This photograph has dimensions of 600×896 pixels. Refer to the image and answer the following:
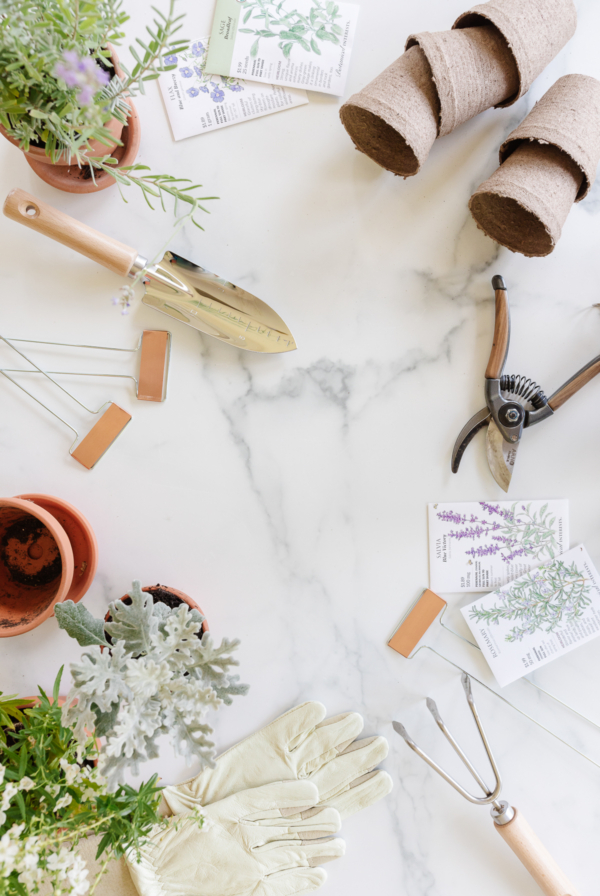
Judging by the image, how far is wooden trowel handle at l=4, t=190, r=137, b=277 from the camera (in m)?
0.78

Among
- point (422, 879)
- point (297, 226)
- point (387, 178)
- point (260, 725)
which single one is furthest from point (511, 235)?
point (422, 879)

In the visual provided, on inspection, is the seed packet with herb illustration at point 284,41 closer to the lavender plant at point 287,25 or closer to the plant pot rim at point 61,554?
the lavender plant at point 287,25

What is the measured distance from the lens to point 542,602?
900 millimetres

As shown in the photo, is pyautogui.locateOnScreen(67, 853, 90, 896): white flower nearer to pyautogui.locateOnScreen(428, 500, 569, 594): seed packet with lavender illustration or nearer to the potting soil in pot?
the potting soil in pot

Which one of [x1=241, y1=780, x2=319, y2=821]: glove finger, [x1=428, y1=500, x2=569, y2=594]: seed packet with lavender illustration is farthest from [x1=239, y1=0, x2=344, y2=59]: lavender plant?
[x1=241, y1=780, x2=319, y2=821]: glove finger

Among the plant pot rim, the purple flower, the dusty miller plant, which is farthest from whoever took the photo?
the plant pot rim

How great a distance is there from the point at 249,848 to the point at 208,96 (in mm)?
1140

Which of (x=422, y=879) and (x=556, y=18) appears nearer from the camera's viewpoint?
(x=556, y=18)

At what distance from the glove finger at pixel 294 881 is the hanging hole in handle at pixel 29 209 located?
103 centimetres

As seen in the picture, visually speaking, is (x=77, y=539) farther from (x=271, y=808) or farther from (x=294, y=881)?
(x=294, y=881)

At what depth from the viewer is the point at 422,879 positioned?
3.04ft

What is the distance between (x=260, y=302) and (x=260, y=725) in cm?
67

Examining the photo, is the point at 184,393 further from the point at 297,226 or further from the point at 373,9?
the point at 373,9

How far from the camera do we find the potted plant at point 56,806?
1.79 feet
